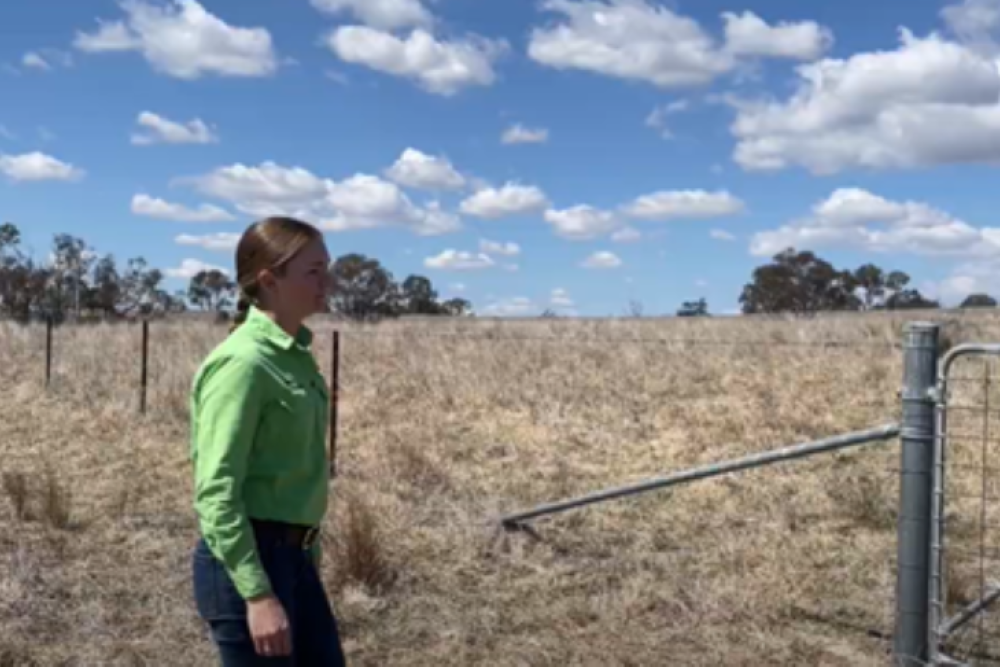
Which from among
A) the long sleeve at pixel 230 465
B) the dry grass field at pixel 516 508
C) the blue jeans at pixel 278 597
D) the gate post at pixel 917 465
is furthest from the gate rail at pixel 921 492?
the long sleeve at pixel 230 465

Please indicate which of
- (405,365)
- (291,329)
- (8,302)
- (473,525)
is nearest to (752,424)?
(473,525)

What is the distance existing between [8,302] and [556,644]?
137ft

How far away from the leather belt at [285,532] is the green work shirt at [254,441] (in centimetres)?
2

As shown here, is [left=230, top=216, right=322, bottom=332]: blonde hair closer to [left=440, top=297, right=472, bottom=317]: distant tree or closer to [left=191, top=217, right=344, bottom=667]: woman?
[left=191, top=217, right=344, bottom=667]: woman

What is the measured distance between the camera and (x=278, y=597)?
259cm

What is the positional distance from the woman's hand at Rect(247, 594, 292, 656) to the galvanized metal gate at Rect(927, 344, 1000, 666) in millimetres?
2845

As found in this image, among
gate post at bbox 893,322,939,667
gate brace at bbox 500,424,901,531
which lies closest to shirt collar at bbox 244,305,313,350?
gate post at bbox 893,322,939,667

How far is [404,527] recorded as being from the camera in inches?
282

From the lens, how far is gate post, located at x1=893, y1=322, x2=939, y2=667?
14.3 feet

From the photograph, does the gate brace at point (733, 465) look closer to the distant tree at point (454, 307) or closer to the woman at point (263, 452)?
the woman at point (263, 452)

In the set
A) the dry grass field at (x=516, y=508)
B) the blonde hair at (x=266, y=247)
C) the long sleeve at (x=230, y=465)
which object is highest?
the blonde hair at (x=266, y=247)

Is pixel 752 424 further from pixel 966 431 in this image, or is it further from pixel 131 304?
pixel 131 304

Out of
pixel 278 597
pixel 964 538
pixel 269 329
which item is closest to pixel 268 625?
pixel 278 597

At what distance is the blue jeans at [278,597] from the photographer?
8.27 ft
